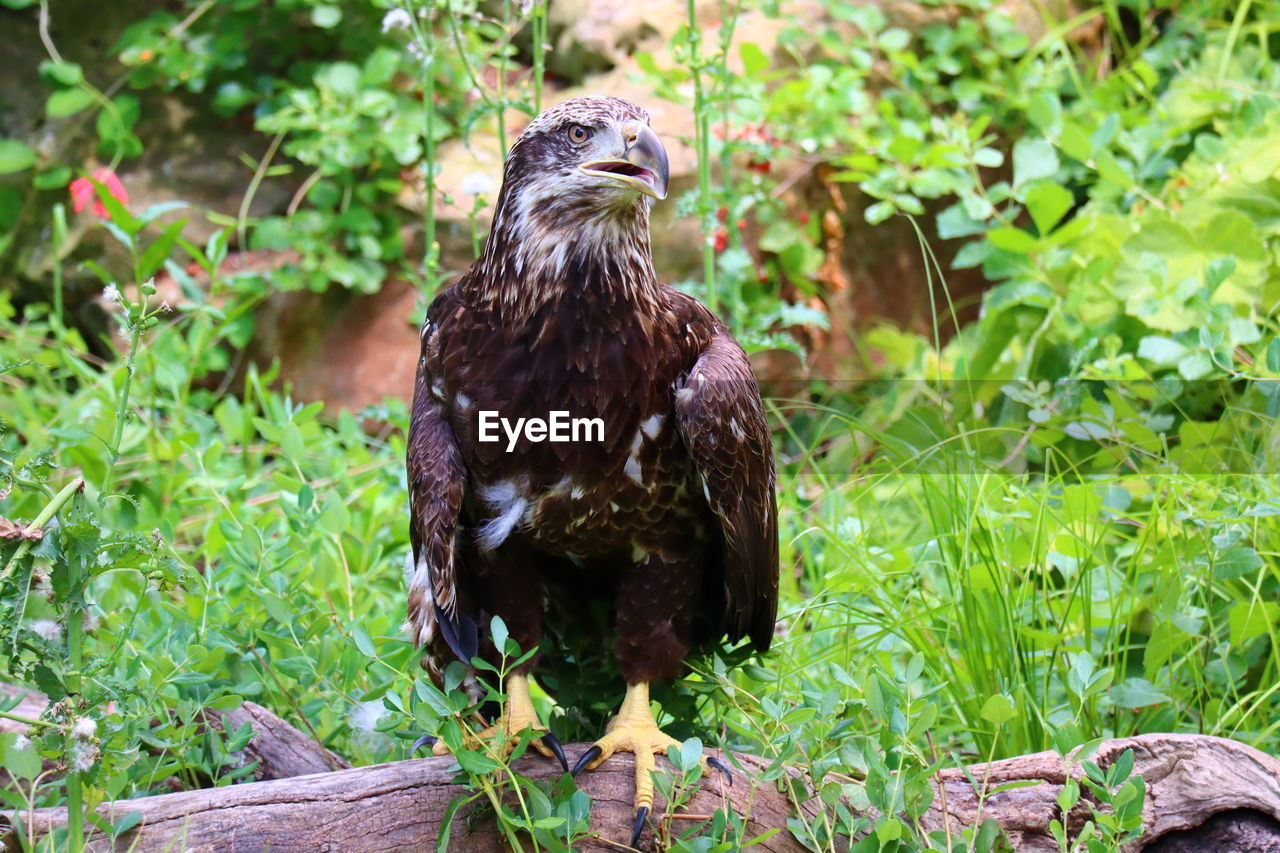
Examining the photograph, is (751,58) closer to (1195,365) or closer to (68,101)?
(1195,365)

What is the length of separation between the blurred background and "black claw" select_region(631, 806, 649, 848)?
0.29 metres

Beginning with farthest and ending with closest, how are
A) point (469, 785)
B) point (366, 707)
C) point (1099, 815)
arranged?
point (366, 707) → point (469, 785) → point (1099, 815)

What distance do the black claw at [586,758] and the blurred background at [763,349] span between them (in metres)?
0.26

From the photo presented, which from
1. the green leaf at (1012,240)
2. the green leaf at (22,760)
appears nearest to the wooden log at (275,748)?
the green leaf at (22,760)

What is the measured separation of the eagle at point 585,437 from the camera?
2.20 meters

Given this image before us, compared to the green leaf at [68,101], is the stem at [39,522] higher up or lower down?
higher up

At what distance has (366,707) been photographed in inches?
102

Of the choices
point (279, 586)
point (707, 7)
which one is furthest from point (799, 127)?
point (279, 586)

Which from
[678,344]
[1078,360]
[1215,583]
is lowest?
[1215,583]

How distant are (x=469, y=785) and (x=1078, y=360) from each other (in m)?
2.09

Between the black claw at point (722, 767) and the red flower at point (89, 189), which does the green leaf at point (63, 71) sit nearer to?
the red flower at point (89, 189)

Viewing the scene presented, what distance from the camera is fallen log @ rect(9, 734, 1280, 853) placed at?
209 cm

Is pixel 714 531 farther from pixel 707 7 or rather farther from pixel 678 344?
pixel 707 7

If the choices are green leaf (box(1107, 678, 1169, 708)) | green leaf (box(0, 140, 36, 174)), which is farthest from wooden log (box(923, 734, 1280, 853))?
green leaf (box(0, 140, 36, 174))
